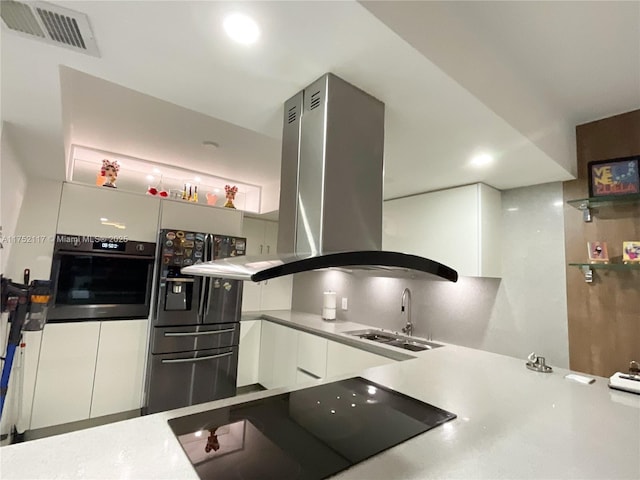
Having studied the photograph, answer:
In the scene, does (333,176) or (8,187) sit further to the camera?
(8,187)

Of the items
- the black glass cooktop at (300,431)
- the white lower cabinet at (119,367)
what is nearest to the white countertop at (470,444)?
the black glass cooktop at (300,431)

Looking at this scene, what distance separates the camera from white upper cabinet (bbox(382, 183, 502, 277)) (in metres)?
2.06

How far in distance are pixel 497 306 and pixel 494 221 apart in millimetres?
587

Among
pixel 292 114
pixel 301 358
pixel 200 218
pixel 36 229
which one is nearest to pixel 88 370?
pixel 36 229

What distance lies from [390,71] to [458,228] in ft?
4.67

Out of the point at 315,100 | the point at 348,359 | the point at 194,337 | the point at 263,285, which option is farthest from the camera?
the point at 263,285

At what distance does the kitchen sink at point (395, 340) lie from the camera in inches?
91.4

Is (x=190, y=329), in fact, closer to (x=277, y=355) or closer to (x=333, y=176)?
(x=277, y=355)

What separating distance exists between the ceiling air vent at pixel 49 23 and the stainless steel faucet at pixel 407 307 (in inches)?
95.7

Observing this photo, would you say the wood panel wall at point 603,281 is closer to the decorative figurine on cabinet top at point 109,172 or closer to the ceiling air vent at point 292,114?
the ceiling air vent at point 292,114

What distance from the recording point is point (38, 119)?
129 centimetres

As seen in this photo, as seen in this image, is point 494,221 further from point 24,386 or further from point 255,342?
point 24,386

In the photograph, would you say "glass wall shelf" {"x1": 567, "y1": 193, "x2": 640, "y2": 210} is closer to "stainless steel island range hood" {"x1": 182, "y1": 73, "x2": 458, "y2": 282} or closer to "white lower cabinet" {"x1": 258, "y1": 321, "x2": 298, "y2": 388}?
"stainless steel island range hood" {"x1": 182, "y1": 73, "x2": 458, "y2": 282}

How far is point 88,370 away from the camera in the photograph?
7.71 ft
